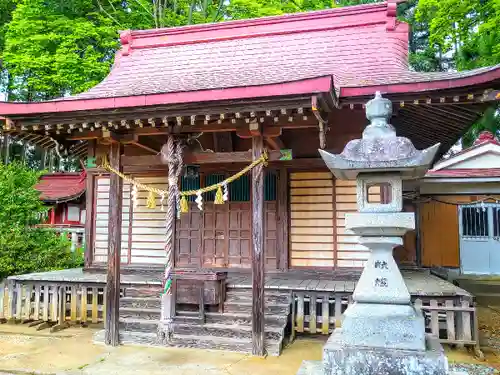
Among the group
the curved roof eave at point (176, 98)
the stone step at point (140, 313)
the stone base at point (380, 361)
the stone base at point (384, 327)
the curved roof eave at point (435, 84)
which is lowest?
the stone step at point (140, 313)

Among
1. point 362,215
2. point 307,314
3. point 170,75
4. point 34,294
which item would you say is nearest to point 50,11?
point 170,75

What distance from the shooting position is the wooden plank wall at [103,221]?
31.2 feet

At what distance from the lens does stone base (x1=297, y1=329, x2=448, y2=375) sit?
3572 millimetres

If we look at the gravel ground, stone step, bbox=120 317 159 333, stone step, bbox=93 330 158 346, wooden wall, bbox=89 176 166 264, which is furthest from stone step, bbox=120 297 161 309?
the gravel ground

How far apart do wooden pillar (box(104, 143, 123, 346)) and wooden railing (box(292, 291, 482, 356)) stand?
2844 mm

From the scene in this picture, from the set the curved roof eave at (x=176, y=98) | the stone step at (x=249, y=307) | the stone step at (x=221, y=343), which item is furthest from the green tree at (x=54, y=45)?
the stone step at (x=221, y=343)

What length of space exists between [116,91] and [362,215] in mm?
5824

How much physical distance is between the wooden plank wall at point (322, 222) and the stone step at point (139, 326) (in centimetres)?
307

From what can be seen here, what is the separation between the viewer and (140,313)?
704cm

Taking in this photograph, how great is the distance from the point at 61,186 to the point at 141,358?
675 inches

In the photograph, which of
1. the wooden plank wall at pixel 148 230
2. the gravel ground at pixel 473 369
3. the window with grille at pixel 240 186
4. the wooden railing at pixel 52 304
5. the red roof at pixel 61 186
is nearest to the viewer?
the gravel ground at pixel 473 369

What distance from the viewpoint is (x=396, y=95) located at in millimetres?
5961

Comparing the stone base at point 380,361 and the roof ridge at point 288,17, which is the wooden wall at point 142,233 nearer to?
the roof ridge at point 288,17

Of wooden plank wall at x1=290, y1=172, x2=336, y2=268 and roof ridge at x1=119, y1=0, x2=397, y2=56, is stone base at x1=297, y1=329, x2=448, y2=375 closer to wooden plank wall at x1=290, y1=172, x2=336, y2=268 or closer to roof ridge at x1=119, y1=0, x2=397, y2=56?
wooden plank wall at x1=290, y1=172, x2=336, y2=268
